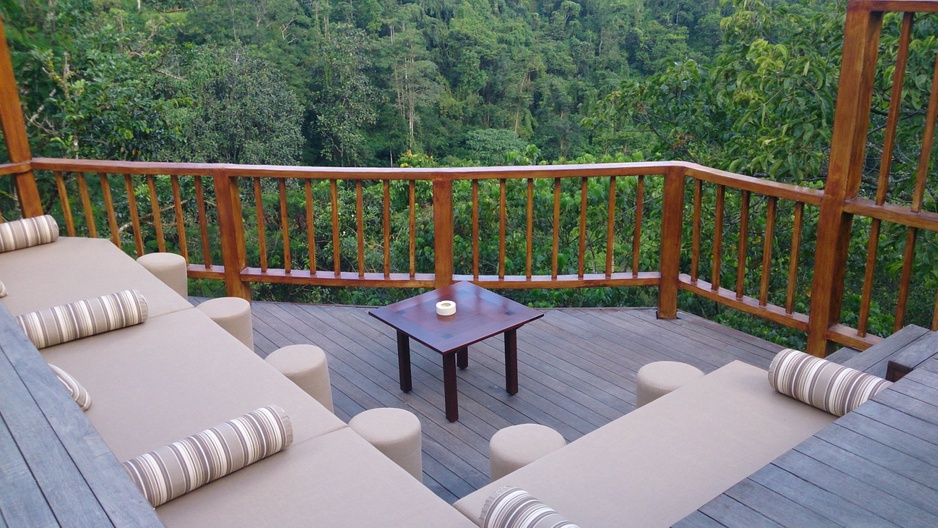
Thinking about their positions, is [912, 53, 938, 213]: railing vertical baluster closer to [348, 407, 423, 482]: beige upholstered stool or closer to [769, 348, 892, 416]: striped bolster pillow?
[769, 348, 892, 416]: striped bolster pillow

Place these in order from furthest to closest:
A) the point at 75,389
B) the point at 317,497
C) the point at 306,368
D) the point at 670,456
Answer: the point at 306,368 → the point at 75,389 → the point at 670,456 → the point at 317,497

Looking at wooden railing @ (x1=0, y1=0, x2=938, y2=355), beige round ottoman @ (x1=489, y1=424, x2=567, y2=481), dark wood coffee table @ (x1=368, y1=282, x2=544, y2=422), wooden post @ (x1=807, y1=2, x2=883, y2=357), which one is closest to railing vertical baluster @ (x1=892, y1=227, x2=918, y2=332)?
wooden railing @ (x1=0, y1=0, x2=938, y2=355)

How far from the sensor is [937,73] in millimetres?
3025

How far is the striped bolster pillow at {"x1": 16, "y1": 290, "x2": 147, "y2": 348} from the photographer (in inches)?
114

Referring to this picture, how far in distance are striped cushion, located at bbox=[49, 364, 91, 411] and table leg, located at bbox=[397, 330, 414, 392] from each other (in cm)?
131

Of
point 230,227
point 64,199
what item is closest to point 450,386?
point 230,227

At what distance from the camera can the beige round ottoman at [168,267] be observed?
13.4ft

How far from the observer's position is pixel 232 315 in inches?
137

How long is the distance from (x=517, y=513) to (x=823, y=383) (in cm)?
128

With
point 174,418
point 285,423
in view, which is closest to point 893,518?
point 285,423

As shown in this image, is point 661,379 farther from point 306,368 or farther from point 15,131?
point 15,131

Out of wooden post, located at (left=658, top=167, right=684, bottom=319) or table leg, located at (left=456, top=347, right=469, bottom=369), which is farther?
wooden post, located at (left=658, top=167, right=684, bottom=319)

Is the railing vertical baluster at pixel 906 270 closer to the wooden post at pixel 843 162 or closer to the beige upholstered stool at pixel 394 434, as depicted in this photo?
the wooden post at pixel 843 162

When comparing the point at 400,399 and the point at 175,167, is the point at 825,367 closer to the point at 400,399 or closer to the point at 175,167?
the point at 400,399
